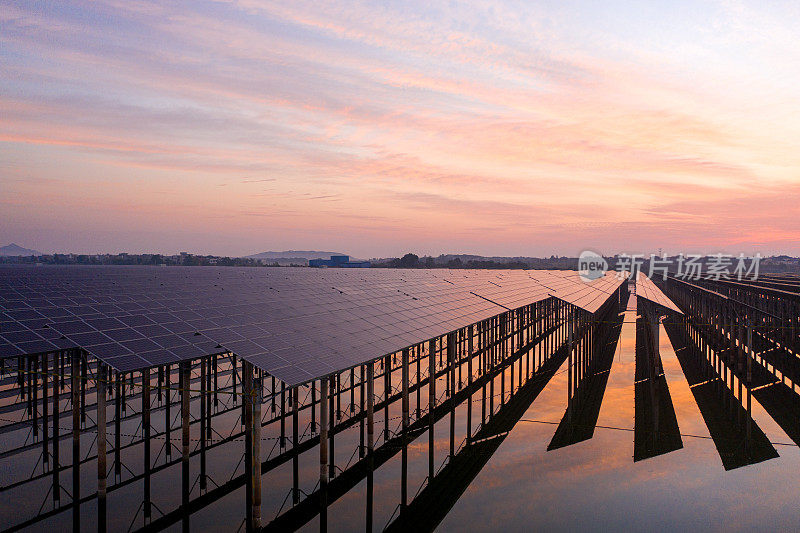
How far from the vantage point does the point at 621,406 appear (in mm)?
29781

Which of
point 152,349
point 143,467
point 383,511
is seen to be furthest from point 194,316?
point 383,511

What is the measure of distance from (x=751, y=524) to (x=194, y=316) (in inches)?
689

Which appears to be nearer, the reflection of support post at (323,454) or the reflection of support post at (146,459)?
the reflection of support post at (323,454)

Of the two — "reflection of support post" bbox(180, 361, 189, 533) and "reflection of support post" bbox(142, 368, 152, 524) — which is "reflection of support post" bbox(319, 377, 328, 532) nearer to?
"reflection of support post" bbox(180, 361, 189, 533)

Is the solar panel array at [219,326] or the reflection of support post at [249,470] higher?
the solar panel array at [219,326]

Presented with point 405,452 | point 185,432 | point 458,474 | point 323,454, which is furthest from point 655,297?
point 185,432

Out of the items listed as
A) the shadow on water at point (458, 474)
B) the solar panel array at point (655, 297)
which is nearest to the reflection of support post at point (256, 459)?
the shadow on water at point (458, 474)

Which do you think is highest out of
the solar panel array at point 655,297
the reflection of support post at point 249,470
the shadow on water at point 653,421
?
the solar panel array at point 655,297

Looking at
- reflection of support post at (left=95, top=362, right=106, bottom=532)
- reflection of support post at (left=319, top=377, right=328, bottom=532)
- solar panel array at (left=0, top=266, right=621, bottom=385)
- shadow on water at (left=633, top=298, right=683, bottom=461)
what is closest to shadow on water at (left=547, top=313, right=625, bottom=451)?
shadow on water at (left=633, top=298, right=683, bottom=461)

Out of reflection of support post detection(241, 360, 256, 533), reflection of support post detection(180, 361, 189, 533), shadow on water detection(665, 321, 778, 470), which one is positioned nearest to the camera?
reflection of support post detection(241, 360, 256, 533)

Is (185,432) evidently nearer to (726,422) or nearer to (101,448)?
(101,448)

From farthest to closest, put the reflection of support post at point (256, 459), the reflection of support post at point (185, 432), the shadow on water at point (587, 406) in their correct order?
the shadow on water at point (587, 406), the reflection of support post at point (185, 432), the reflection of support post at point (256, 459)

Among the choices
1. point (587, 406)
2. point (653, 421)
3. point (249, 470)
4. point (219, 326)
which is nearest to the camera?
point (219, 326)

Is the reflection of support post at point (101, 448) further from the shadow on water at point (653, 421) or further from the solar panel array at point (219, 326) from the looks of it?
the shadow on water at point (653, 421)
